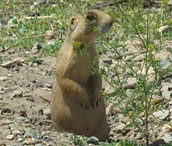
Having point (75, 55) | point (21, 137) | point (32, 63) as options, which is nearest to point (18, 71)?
point (32, 63)

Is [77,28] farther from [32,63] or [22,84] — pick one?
[32,63]

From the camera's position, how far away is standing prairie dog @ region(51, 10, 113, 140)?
604cm

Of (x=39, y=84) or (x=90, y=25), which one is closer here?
(x=90, y=25)

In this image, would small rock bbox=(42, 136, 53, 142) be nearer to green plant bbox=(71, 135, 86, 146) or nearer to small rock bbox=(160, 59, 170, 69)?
green plant bbox=(71, 135, 86, 146)

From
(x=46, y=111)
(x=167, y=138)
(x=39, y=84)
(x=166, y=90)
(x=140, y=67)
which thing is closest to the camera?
(x=140, y=67)

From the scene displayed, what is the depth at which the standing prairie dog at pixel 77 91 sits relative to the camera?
19.8ft

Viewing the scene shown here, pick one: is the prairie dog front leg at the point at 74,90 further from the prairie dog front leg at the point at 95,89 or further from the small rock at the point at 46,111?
the small rock at the point at 46,111

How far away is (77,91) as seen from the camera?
242 inches

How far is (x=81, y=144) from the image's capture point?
547 centimetres

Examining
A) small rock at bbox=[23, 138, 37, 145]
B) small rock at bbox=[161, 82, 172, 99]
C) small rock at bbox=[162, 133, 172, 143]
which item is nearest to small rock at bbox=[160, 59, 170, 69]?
small rock at bbox=[161, 82, 172, 99]

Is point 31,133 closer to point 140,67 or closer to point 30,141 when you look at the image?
point 30,141

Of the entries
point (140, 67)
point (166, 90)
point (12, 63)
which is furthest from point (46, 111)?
point (140, 67)

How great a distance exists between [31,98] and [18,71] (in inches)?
31.0

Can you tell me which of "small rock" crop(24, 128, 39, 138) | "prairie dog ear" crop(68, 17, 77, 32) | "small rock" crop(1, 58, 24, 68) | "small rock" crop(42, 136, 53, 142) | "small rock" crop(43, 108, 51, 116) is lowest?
"small rock" crop(42, 136, 53, 142)
